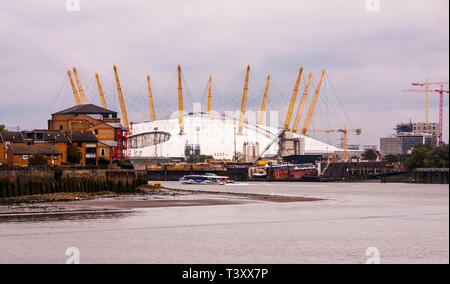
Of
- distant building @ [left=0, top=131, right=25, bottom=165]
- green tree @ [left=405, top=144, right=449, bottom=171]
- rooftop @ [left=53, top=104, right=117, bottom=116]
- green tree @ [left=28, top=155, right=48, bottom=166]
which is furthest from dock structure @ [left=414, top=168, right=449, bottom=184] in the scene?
distant building @ [left=0, top=131, right=25, bottom=165]

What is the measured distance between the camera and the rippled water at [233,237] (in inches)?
1585

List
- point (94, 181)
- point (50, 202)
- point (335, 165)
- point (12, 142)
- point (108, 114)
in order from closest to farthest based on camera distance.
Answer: point (50, 202)
point (94, 181)
point (12, 142)
point (108, 114)
point (335, 165)

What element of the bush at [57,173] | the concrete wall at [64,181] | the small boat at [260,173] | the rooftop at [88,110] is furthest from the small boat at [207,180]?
the bush at [57,173]

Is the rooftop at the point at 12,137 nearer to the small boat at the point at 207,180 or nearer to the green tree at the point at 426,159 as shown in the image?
the small boat at the point at 207,180

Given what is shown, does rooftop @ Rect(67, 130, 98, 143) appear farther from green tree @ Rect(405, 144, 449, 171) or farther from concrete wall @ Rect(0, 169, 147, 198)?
green tree @ Rect(405, 144, 449, 171)

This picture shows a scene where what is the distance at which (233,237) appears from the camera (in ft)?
159

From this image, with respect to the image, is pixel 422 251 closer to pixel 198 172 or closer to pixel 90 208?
pixel 90 208

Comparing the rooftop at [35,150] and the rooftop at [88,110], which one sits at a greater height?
the rooftop at [88,110]

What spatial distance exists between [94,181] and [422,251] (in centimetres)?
5452

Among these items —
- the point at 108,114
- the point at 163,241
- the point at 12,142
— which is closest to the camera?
the point at 163,241

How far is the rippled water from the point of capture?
40.2 metres

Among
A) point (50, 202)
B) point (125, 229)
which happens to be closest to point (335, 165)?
point (50, 202)

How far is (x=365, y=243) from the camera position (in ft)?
151

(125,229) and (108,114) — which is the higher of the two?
(108,114)
